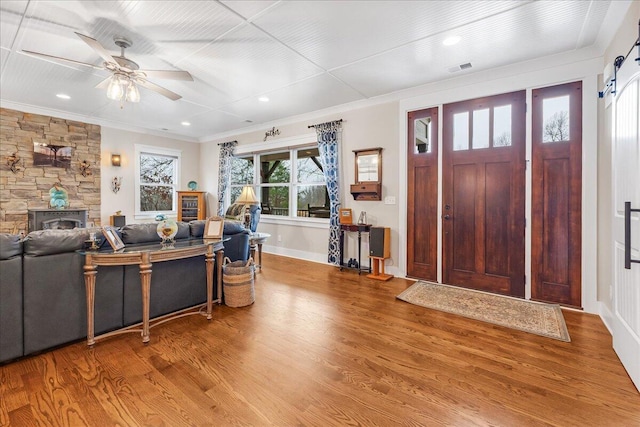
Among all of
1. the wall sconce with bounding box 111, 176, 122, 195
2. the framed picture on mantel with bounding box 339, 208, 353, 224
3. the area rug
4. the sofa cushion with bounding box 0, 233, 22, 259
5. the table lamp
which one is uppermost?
the wall sconce with bounding box 111, 176, 122, 195

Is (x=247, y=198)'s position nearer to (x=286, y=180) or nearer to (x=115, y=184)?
(x=286, y=180)

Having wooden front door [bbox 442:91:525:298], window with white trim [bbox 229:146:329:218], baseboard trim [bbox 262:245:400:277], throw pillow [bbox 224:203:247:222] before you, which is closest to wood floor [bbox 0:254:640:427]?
wooden front door [bbox 442:91:525:298]

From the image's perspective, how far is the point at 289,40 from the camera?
2.88 metres

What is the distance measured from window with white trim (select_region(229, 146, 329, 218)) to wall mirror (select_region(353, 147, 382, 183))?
0.93 meters

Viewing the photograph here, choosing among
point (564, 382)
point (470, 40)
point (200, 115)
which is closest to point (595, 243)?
point (564, 382)

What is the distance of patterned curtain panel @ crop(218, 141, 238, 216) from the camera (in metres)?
6.66

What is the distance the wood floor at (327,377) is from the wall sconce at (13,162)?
14.5 ft

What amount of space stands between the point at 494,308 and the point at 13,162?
7428 mm

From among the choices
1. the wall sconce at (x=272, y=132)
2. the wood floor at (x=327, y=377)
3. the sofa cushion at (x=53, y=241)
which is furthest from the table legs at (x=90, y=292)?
the wall sconce at (x=272, y=132)

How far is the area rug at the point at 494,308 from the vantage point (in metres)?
2.62

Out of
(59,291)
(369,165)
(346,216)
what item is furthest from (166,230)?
(369,165)

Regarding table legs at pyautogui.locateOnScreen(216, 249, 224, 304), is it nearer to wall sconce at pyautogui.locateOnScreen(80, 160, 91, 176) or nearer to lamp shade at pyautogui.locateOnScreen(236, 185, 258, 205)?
lamp shade at pyautogui.locateOnScreen(236, 185, 258, 205)

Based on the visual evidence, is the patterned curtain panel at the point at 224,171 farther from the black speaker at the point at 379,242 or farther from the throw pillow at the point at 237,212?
the black speaker at the point at 379,242

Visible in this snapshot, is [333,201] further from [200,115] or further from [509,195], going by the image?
[200,115]
